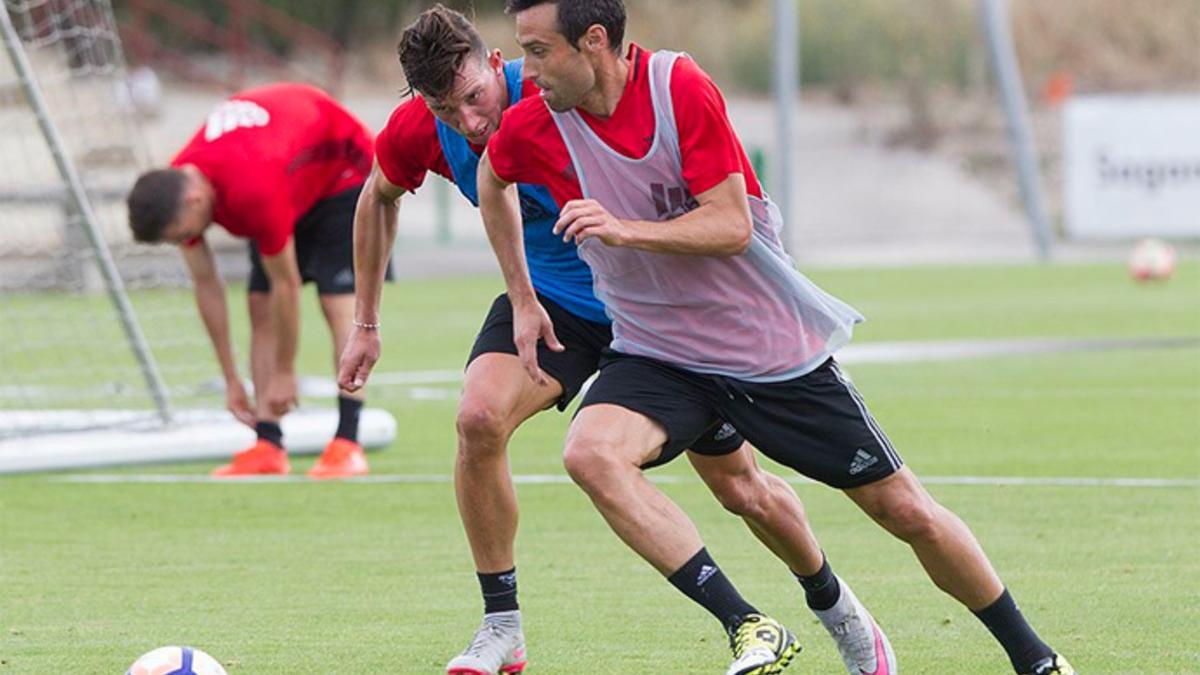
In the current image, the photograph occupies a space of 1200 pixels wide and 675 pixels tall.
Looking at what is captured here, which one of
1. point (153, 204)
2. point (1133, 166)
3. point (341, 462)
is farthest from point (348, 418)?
point (1133, 166)

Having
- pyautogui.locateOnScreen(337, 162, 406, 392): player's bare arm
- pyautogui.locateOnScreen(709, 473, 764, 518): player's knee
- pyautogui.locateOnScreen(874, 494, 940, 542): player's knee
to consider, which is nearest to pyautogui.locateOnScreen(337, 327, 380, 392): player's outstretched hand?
pyautogui.locateOnScreen(337, 162, 406, 392): player's bare arm

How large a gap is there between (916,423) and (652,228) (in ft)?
23.4

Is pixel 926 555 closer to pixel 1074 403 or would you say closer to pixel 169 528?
pixel 169 528

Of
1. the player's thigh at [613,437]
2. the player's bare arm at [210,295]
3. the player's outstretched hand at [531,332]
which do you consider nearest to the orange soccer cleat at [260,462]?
the player's bare arm at [210,295]

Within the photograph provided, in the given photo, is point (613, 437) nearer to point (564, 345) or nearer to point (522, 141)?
point (522, 141)

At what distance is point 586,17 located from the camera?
540 cm

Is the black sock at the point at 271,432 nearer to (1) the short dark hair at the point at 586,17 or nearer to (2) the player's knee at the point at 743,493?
(2) the player's knee at the point at 743,493

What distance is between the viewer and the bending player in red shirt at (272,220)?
960 centimetres

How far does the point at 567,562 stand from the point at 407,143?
78.3 inches

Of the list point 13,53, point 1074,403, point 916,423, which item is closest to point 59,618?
point 13,53

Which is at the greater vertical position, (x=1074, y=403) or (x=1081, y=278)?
(x=1074, y=403)

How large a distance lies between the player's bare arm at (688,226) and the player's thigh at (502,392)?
973 mm

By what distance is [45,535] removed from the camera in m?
8.77

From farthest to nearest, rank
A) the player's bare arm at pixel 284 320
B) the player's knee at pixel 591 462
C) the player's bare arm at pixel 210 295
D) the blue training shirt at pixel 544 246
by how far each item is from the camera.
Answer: the player's bare arm at pixel 210 295
the player's bare arm at pixel 284 320
the blue training shirt at pixel 544 246
the player's knee at pixel 591 462
